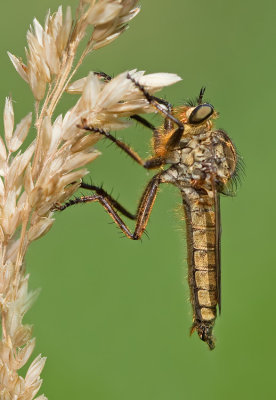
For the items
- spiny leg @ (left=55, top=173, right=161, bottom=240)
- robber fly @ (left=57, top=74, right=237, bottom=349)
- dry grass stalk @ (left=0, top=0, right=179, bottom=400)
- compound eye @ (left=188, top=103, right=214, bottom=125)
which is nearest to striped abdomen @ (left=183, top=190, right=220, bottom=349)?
robber fly @ (left=57, top=74, right=237, bottom=349)

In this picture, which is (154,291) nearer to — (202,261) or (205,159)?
(202,261)

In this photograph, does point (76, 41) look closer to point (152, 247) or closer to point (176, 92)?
point (152, 247)

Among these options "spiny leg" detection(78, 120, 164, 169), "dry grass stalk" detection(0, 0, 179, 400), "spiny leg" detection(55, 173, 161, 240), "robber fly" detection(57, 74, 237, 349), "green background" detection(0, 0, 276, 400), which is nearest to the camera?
"dry grass stalk" detection(0, 0, 179, 400)

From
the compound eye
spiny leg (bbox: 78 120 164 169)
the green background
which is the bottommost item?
the green background

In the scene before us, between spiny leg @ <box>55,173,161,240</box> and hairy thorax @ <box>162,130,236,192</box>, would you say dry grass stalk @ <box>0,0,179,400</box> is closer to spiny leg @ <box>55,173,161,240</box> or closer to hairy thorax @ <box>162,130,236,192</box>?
spiny leg @ <box>55,173,161,240</box>

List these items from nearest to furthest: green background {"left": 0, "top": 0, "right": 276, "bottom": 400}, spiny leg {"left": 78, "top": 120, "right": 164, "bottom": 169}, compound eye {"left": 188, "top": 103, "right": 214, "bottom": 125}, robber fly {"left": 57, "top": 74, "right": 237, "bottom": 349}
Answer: spiny leg {"left": 78, "top": 120, "right": 164, "bottom": 169}
compound eye {"left": 188, "top": 103, "right": 214, "bottom": 125}
robber fly {"left": 57, "top": 74, "right": 237, "bottom": 349}
green background {"left": 0, "top": 0, "right": 276, "bottom": 400}

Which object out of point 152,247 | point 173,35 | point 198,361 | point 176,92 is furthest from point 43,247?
point 173,35

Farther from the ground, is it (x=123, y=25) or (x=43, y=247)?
(x=123, y=25)
